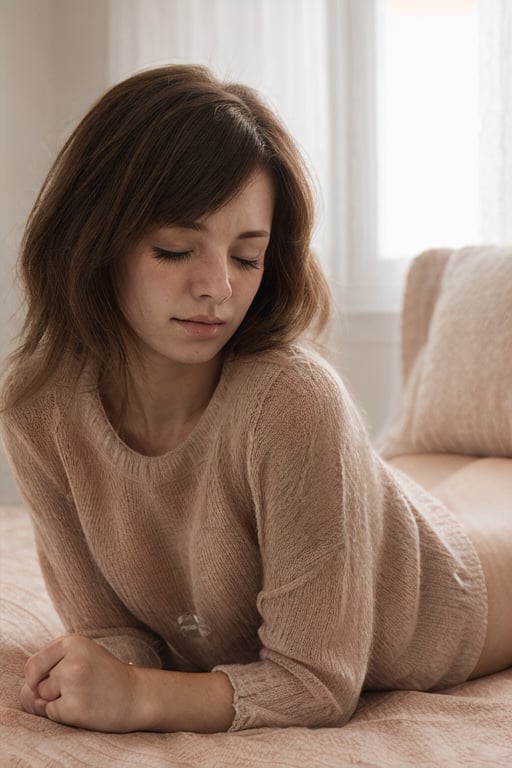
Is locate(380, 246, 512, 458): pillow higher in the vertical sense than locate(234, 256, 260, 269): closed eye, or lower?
lower

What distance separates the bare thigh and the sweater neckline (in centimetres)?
44

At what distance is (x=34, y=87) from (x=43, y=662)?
305cm

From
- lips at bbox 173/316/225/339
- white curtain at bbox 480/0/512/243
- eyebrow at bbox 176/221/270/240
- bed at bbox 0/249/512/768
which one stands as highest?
white curtain at bbox 480/0/512/243

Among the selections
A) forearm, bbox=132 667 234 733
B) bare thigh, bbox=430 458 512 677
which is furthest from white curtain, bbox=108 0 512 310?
forearm, bbox=132 667 234 733

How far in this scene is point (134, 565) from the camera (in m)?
1.23

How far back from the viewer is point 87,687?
1.01 m

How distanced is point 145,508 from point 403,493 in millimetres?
323

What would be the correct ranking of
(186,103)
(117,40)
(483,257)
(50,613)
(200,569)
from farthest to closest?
(117,40) → (483,257) → (50,613) → (200,569) → (186,103)

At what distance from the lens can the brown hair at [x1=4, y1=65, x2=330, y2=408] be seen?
3.41ft

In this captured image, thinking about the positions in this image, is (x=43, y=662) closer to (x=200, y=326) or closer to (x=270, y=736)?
(x=270, y=736)

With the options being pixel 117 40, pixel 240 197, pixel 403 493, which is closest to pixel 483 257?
pixel 403 493

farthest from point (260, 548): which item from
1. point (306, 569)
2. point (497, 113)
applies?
point (497, 113)

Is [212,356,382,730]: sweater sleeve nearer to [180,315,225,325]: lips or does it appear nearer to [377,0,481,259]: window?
[180,315,225,325]: lips

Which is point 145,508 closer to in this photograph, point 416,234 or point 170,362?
point 170,362
